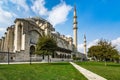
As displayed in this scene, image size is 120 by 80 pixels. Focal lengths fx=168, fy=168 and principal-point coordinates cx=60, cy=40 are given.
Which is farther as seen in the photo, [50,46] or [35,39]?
[35,39]

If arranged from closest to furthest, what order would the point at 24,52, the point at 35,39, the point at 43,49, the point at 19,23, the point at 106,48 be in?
the point at 43,49 → the point at 106,48 → the point at 24,52 → the point at 19,23 → the point at 35,39

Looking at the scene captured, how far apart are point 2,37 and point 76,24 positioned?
33.1 metres

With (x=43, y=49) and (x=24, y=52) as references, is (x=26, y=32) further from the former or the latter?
(x=43, y=49)

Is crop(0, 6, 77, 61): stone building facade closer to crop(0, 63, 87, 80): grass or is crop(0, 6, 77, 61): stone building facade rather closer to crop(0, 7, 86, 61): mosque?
crop(0, 7, 86, 61): mosque

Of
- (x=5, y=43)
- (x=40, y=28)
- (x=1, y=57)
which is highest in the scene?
(x=40, y=28)

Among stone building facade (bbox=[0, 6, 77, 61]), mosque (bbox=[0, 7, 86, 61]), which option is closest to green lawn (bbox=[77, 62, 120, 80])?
mosque (bbox=[0, 7, 86, 61])

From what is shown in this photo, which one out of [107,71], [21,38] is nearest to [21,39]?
[21,38]

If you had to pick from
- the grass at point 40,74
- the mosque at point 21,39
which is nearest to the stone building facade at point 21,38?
the mosque at point 21,39

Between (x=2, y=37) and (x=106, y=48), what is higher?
(x=2, y=37)

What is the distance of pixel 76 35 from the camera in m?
77.5

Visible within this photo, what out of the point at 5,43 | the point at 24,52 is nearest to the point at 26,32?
the point at 24,52

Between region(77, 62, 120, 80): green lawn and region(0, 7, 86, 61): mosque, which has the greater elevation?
region(0, 7, 86, 61): mosque

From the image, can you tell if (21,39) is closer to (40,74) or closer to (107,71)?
(107,71)

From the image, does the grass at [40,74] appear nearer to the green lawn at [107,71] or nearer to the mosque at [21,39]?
the green lawn at [107,71]
